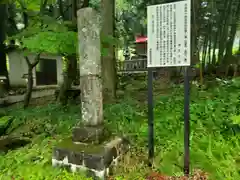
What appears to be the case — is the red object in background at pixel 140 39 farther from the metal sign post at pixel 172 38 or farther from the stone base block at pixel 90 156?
the stone base block at pixel 90 156

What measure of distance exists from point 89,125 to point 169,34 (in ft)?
5.78

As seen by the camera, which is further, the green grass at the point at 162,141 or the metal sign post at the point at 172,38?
the green grass at the point at 162,141

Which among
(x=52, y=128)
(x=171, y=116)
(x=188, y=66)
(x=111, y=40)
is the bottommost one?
(x=52, y=128)

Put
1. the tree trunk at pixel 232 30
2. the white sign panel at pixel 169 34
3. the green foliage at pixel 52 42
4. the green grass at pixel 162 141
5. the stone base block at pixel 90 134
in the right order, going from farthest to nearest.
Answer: the tree trunk at pixel 232 30, the green foliage at pixel 52 42, the stone base block at pixel 90 134, the green grass at pixel 162 141, the white sign panel at pixel 169 34

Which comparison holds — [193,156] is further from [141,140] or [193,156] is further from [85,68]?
[85,68]

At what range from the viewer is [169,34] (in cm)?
309

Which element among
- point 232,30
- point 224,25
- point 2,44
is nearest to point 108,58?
point 224,25

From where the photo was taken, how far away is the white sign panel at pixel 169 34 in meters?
2.97

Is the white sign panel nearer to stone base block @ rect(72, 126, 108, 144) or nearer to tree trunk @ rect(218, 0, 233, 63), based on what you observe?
stone base block @ rect(72, 126, 108, 144)

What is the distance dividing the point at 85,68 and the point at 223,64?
1055cm

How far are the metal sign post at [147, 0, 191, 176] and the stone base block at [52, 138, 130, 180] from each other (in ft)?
3.31

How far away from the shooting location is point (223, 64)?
39.6 ft

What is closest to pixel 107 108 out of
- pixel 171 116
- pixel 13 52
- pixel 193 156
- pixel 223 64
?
pixel 171 116

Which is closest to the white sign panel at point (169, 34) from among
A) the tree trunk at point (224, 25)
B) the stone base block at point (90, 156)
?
the stone base block at point (90, 156)
